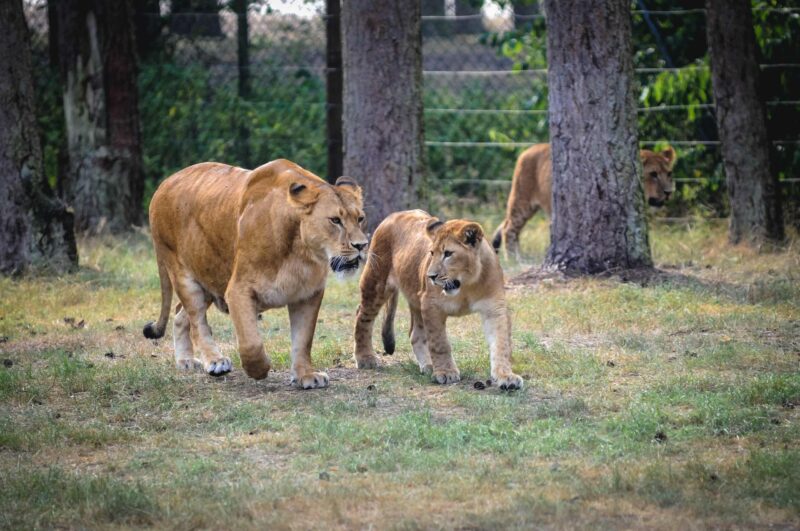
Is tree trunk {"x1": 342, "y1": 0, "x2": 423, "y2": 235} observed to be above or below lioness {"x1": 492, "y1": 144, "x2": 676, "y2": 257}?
above

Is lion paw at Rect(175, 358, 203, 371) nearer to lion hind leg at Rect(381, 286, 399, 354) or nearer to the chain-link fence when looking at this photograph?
lion hind leg at Rect(381, 286, 399, 354)

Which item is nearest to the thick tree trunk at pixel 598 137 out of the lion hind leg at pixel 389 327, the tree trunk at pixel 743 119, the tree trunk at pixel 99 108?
the tree trunk at pixel 743 119

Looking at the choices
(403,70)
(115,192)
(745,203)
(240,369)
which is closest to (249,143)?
(115,192)

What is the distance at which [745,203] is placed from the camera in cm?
1123

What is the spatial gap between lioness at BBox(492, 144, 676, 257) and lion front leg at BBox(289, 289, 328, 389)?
5290 mm

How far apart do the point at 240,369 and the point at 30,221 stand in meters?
3.97

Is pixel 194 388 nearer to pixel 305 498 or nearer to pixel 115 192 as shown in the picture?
pixel 305 498

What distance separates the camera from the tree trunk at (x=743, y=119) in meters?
11.1

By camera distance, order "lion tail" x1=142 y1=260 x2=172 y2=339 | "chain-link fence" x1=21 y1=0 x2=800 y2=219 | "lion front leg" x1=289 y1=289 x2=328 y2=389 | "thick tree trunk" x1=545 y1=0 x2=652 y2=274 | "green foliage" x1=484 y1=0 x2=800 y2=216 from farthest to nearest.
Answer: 1. "chain-link fence" x1=21 y1=0 x2=800 y2=219
2. "green foliage" x1=484 y1=0 x2=800 y2=216
3. "thick tree trunk" x1=545 y1=0 x2=652 y2=274
4. "lion tail" x1=142 y1=260 x2=172 y2=339
5. "lion front leg" x1=289 y1=289 x2=328 y2=389

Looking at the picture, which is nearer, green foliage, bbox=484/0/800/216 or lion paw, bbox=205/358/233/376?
lion paw, bbox=205/358/233/376

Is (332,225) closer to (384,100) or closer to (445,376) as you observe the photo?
(445,376)

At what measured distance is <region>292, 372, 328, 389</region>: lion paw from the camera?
259 inches

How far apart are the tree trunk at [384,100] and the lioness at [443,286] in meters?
3.64

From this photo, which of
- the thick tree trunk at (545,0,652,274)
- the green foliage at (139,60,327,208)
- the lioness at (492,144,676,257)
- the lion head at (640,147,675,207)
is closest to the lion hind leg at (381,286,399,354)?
the thick tree trunk at (545,0,652,274)
